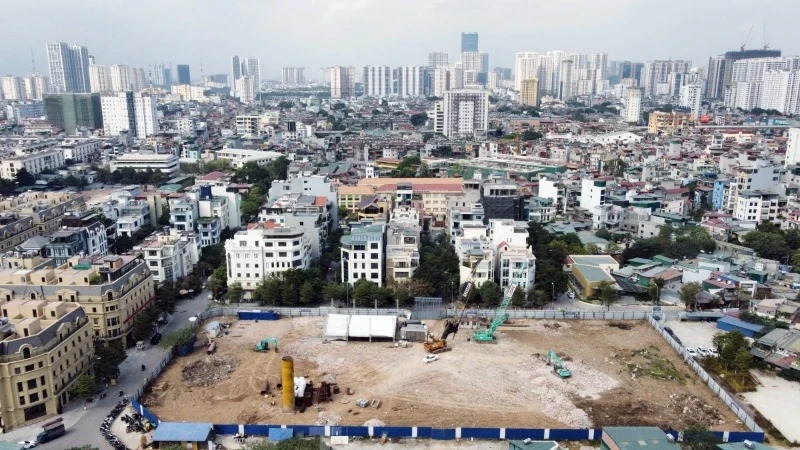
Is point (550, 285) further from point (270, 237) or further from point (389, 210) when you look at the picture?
point (389, 210)

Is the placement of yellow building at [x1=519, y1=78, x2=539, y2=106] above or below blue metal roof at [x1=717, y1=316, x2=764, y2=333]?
above

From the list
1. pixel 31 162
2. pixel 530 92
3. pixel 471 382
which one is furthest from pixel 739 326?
pixel 530 92

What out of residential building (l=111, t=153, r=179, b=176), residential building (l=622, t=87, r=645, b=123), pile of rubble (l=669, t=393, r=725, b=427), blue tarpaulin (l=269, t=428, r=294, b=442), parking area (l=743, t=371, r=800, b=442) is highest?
residential building (l=622, t=87, r=645, b=123)

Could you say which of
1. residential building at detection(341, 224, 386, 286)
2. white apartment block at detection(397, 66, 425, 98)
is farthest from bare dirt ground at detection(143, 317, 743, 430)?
white apartment block at detection(397, 66, 425, 98)

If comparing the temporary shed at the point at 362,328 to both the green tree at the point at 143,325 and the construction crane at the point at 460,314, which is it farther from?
the green tree at the point at 143,325

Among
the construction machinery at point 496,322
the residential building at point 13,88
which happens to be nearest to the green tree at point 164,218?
the construction machinery at point 496,322

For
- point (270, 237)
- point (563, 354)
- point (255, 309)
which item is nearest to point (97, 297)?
point (255, 309)

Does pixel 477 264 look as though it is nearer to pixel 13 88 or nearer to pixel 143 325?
pixel 143 325

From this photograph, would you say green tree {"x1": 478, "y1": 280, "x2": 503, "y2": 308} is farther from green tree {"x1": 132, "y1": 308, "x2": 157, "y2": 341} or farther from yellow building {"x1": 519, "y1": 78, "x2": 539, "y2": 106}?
yellow building {"x1": 519, "y1": 78, "x2": 539, "y2": 106}
